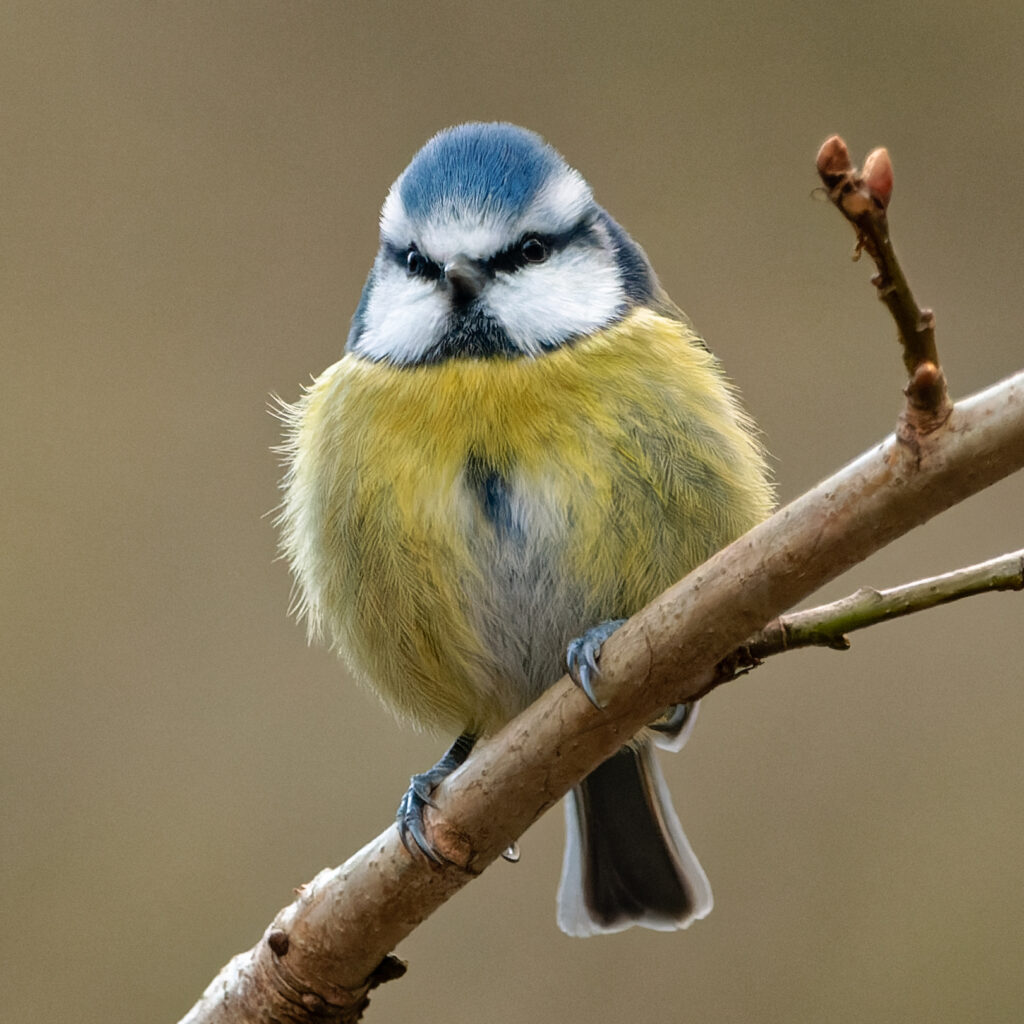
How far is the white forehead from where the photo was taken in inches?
54.8

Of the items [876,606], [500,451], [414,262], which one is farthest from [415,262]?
[876,606]

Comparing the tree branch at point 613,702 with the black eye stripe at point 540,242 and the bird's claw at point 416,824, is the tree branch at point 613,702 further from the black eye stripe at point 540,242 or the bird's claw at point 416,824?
the black eye stripe at point 540,242

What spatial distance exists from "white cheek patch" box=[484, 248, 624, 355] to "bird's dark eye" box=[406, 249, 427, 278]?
0.09 m

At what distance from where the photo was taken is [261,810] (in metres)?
2.39

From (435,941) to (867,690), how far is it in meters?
0.84

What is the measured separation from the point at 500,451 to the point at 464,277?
0.58ft

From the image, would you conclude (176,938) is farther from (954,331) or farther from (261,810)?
(954,331)

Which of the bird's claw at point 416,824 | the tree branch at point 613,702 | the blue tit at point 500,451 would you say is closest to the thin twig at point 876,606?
the tree branch at point 613,702

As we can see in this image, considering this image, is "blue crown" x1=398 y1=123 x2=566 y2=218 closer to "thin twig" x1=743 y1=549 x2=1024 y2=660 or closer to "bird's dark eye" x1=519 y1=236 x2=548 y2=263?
"bird's dark eye" x1=519 y1=236 x2=548 y2=263

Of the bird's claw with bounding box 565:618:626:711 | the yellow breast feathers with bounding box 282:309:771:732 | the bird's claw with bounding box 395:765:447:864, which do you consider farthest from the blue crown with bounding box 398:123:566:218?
the bird's claw with bounding box 395:765:447:864

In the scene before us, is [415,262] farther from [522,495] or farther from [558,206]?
[522,495]

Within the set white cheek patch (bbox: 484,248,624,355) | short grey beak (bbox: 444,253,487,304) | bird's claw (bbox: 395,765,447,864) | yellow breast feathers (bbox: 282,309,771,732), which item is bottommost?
bird's claw (bbox: 395,765,447,864)

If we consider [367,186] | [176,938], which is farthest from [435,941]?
[367,186]

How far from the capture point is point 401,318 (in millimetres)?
1438
